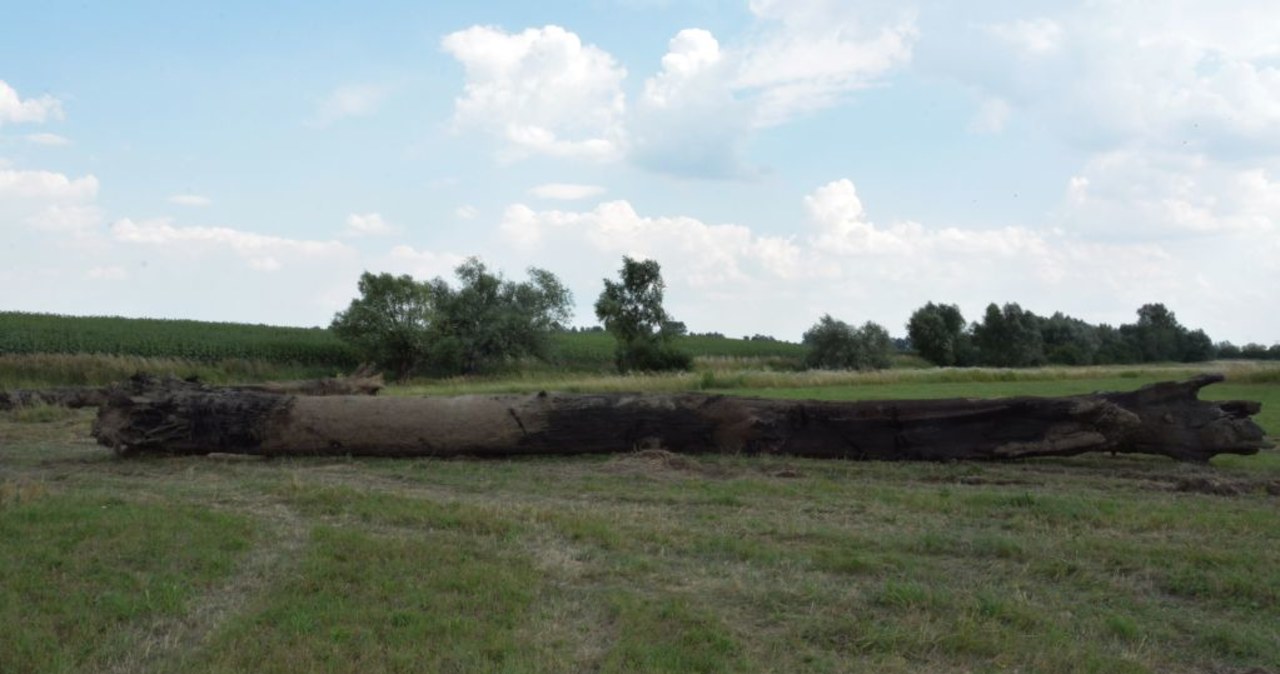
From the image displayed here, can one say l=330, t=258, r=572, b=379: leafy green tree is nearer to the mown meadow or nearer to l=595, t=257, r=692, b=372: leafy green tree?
l=595, t=257, r=692, b=372: leafy green tree

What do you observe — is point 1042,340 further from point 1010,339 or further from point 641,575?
point 641,575

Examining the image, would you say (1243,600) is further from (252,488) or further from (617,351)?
(617,351)

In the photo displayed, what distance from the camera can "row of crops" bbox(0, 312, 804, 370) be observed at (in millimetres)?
44594

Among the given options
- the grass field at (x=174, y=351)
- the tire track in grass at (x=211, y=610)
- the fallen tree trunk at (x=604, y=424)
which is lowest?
the tire track in grass at (x=211, y=610)

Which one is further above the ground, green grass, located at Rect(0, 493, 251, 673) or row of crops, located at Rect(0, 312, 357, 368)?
row of crops, located at Rect(0, 312, 357, 368)

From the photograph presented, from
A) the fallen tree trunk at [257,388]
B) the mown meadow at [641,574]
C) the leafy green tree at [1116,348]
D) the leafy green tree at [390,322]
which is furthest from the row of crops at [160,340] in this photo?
the leafy green tree at [1116,348]

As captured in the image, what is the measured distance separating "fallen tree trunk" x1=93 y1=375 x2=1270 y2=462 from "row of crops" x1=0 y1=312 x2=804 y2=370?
3564 centimetres

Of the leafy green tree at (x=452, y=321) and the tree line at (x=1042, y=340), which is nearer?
the leafy green tree at (x=452, y=321)

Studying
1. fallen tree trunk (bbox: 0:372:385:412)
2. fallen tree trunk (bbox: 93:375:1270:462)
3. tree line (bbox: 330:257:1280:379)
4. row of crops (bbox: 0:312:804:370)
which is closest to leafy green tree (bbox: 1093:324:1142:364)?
tree line (bbox: 330:257:1280:379)

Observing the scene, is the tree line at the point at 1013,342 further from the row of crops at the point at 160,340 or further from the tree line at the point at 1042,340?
the row of crops at the point at 160,340

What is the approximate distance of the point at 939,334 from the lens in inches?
3017

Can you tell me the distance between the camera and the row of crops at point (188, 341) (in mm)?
44594

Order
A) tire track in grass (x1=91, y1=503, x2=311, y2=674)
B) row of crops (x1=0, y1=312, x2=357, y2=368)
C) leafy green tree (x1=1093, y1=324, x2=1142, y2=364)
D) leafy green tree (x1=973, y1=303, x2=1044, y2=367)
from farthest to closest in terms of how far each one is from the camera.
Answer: leafy green tree (x1=1093, y1=324, x2=1142, y2=364), leafy green tree (x1=973, y1=303, x2=1044, y2=367), row of crops (x1=0, y1=312, x2=357, y2=368), tire track in grass (x1=91, y1=503, x2=311, y2=674)

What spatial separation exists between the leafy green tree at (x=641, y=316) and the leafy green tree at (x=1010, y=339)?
3304 cm
